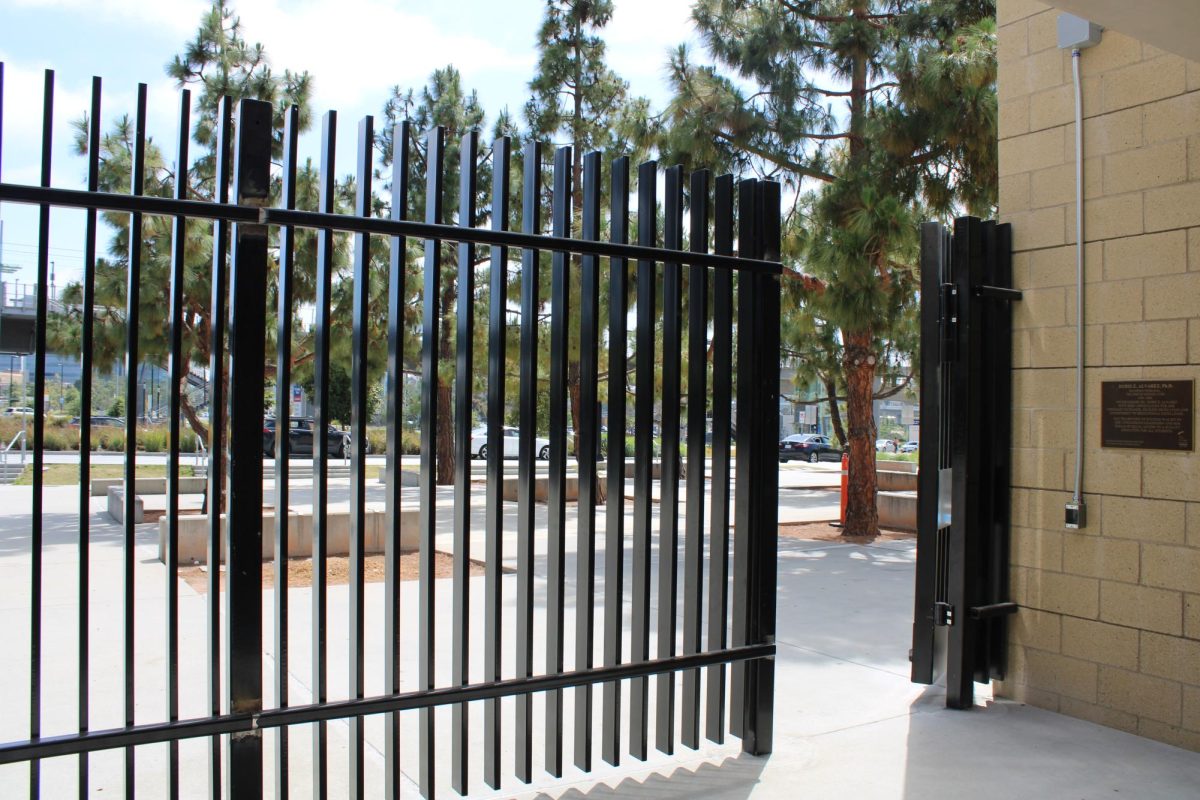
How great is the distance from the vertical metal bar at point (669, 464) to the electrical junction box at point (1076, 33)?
2396 mm

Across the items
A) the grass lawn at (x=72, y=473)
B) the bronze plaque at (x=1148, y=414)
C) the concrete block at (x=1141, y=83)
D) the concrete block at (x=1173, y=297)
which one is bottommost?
the grass lawn at (x=72, y=473)

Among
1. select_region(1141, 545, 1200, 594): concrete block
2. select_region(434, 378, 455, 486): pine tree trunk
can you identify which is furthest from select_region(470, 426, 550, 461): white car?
select_region(1141, 545, 1200, 594): concrete block

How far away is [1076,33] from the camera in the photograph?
15.3 feet

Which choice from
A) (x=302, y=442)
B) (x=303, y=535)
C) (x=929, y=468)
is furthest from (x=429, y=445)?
(x=302, y=442)

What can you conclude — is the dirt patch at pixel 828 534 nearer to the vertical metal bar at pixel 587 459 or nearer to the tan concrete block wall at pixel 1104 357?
the tan concrete block wall at pixel 1104 357

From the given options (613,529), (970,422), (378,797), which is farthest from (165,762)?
(970,422)

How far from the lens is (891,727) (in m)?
4.49

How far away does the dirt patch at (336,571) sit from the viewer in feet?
27.6

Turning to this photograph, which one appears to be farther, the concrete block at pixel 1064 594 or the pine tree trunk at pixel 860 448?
the pine tree trunk at pixel 860 448

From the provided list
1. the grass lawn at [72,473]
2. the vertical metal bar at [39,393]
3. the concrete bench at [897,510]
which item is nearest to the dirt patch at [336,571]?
the vertical metal bar at [39,393]

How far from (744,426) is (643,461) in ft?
1.72

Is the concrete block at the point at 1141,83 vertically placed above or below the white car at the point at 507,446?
above

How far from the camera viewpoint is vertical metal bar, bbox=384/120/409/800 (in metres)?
3.08

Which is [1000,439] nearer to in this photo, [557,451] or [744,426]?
[744,426]
